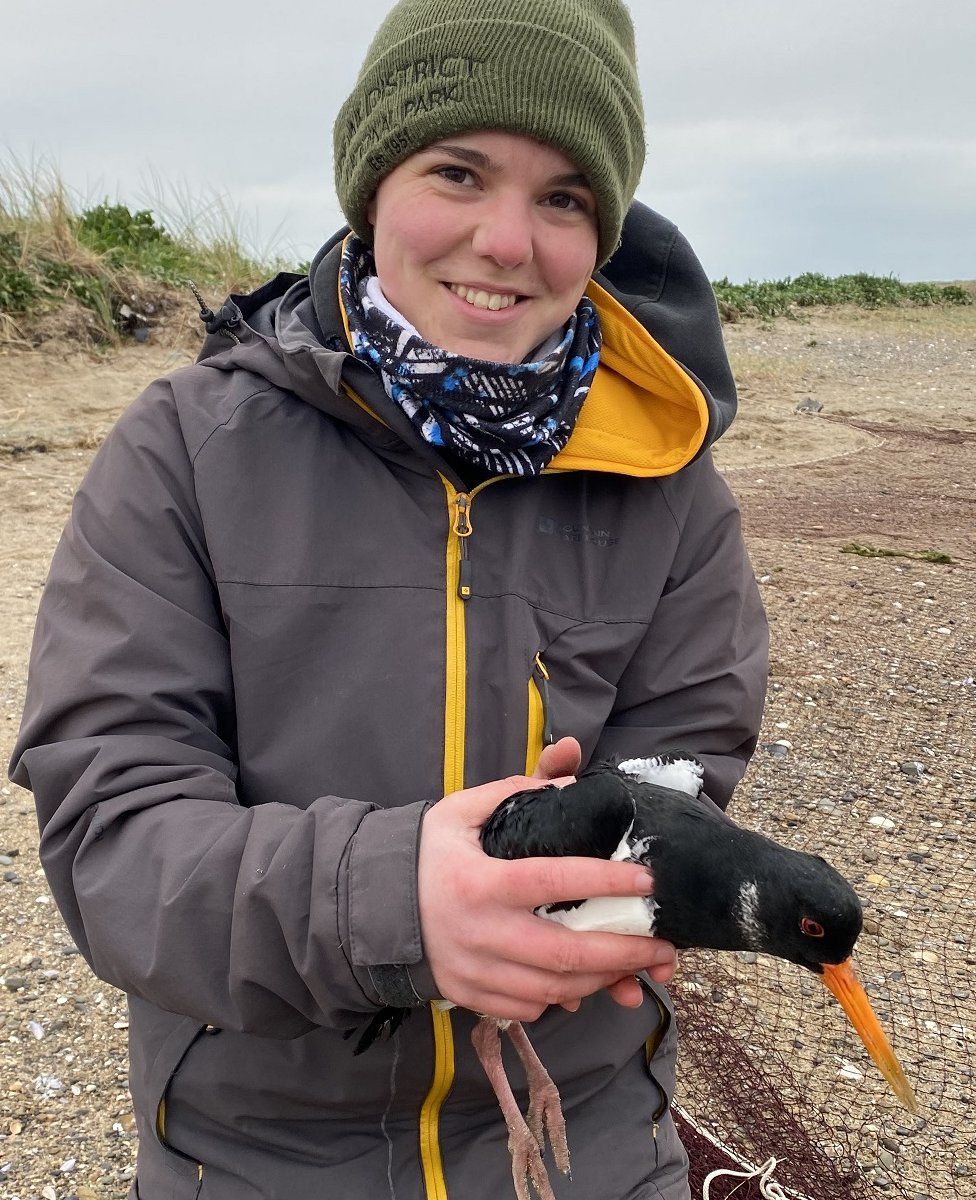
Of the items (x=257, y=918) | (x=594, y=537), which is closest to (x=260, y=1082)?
(x=257, y=918)

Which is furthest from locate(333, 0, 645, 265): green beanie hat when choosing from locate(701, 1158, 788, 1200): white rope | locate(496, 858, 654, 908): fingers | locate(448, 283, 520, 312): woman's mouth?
locate(701, 1158, 788, 1200): white rope

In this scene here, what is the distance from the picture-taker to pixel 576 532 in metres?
2.36

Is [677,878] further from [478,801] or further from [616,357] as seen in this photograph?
[616,357]

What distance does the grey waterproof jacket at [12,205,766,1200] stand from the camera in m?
1.74

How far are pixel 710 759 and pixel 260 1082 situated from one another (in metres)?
1.10

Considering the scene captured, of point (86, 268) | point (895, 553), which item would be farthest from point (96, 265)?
point (895, 553)

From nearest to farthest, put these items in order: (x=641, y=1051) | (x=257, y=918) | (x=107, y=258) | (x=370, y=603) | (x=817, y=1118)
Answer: (x=257, y=918), (x=370, y=603), (x=641, y=1051), (x=817, y=1118), (x=107, y=258)

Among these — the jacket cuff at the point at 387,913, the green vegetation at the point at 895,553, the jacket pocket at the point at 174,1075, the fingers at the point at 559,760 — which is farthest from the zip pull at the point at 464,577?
the green vegetation at the point at 895,553

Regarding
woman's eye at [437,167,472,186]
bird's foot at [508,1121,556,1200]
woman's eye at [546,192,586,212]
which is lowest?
bird's foot at [508,1121,556,1200]

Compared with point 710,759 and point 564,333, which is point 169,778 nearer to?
point 710,759

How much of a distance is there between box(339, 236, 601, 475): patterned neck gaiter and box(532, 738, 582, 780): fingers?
599mm

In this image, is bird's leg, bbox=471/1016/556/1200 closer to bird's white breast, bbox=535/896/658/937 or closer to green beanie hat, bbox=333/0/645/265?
bird's white breast, bbox=535/896/658/937

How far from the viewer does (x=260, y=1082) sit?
198 cm

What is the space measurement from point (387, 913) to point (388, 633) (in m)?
0.64
